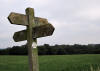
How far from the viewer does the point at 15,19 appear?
348cm

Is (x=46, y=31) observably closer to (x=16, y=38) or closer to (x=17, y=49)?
(x=16, y=38)

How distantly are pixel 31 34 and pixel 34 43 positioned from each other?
0.18 m

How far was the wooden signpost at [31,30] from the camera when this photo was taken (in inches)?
135

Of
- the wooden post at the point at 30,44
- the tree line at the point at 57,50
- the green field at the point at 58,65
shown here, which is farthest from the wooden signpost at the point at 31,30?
the tree line at the point at 57,50

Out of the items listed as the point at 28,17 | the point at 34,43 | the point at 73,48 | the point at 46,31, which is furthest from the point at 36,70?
the point at 73,48

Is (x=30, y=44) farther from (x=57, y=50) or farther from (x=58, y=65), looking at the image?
(x=57, y=50)

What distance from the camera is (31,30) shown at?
3.58 m

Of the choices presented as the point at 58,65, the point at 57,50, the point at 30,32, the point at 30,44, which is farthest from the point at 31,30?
the point at 57,50

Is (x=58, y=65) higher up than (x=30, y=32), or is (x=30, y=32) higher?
(x=30, y=32)

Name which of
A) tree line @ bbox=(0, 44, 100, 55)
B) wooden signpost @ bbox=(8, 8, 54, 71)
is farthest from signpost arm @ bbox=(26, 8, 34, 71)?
tree line @ bbox=(0, 44, 100, 55)

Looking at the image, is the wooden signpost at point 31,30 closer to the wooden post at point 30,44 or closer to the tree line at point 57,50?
the wooden post at point 30,44

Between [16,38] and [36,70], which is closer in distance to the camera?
[36,70]

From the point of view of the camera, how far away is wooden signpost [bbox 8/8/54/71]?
3.44m

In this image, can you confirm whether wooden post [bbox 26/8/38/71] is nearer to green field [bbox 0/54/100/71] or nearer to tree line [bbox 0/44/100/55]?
green field [bbox 0/54/100/71]
